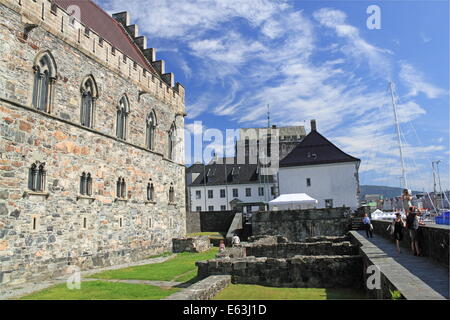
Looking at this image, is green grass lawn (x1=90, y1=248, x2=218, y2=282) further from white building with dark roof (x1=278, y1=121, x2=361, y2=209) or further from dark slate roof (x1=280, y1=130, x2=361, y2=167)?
dark slate roof (x1=280, y1=130, x2=361, y2=167)

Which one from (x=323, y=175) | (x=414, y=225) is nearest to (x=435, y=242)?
(x=414, y=225)

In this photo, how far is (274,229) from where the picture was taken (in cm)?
3234

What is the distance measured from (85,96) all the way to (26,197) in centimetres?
681

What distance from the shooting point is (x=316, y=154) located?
150 ft

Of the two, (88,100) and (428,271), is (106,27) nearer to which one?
(88,100)

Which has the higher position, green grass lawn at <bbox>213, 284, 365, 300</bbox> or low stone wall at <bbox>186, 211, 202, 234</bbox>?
low stone wall at <bbox>186, 211, 202, 234</bbox>

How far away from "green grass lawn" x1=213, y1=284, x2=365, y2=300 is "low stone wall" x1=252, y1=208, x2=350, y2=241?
20.0 metres

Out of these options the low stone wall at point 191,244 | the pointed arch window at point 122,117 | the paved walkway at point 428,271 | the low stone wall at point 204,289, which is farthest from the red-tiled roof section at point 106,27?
the paved walkway at point 428,271

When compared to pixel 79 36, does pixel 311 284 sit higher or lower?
lower

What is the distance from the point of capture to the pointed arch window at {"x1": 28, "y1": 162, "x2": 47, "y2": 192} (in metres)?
14.5

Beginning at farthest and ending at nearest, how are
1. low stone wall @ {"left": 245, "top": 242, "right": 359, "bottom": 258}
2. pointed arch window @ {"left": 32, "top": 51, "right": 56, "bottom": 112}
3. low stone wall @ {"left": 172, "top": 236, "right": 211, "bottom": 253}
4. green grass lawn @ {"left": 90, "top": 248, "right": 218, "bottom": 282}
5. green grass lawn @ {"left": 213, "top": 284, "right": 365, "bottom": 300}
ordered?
low stone wall @ {"left": 172, "top": 236, "right": 211, "bottom": 253}, low stone wall @ {"left": 245, "top": 242, "right": 359, "bottom": 258}, pointed arch window @ {"left": 32, "top": 51, "right": 56, "bottom": 112}, green grass lawn @ {"left": 90, "top": 248, "right": 218, "bottom": 282}, green grass lawn @ {"left": 213, "top": 284, "right": 365, "bottom": 300}

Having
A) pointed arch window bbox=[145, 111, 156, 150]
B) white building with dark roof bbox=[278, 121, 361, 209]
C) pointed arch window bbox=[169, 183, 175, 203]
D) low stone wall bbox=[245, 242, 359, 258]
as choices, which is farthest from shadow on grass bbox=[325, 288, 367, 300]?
white building with dark roof bbox=[278, 121, 361, 209]
